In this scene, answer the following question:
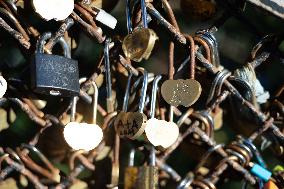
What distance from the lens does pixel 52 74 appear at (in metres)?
0.82

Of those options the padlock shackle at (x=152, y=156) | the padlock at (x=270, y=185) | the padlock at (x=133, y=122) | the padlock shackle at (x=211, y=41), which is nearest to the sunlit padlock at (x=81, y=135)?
the padlock at (x=133, y=122)

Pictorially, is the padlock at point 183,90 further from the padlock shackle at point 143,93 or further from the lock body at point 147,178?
the lock body at point 147,178

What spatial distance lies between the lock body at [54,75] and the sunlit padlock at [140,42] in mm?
108

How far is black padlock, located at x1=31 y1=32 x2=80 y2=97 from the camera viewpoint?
0.81m

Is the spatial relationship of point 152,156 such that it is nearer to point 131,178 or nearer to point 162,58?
point 131,178

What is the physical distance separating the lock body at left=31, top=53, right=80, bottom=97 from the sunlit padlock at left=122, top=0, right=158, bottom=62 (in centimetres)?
11

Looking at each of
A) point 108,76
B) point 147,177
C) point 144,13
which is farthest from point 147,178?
point 144,13

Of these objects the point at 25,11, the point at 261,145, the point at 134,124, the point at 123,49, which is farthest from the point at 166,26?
the point at 261,145

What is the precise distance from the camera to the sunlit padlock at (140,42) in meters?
0.82

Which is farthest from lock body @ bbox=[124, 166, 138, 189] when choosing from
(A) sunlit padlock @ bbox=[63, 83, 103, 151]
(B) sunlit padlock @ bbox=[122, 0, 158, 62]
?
(B) sunlit padlock @ bbox=[122, 0, 158, 62]

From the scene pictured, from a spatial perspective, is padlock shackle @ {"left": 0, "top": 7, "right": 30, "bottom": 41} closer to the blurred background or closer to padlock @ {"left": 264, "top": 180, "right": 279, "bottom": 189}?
the blurred background

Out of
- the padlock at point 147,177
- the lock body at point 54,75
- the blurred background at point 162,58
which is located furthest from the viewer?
the blurred background at point 162,58

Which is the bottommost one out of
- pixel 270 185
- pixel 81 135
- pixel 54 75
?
pixel 270 185

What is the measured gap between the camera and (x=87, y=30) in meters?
0.88
